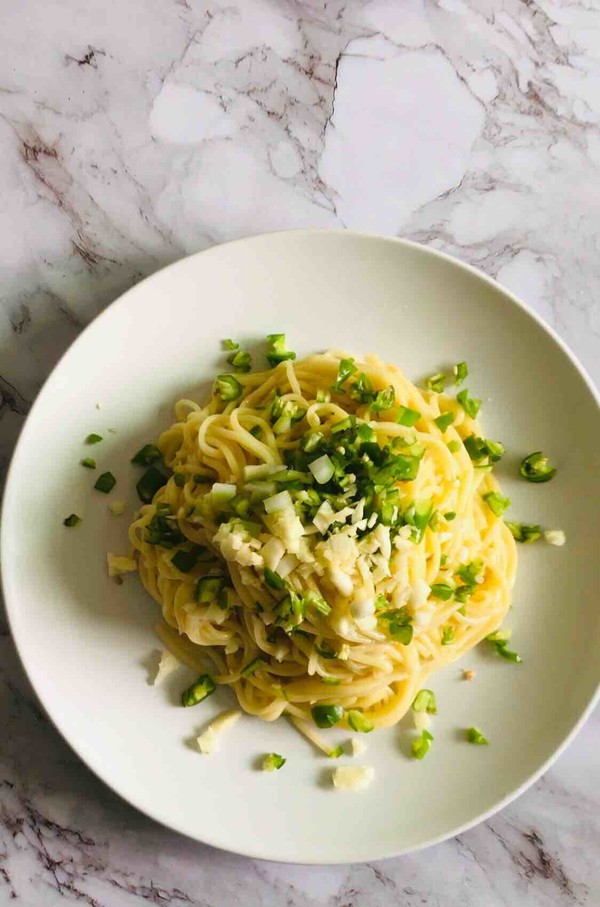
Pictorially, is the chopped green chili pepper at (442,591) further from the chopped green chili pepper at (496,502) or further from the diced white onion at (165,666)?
the diced white onion at (165,666)

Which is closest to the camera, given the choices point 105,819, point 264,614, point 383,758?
point 264,614

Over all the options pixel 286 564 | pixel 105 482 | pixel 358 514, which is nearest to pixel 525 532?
pixel 358 514

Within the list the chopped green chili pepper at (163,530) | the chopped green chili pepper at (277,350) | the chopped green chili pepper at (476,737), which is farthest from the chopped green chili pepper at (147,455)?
the chopped green chili pepper at (476,737)

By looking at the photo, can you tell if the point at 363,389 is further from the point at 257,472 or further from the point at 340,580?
the point at 340,580

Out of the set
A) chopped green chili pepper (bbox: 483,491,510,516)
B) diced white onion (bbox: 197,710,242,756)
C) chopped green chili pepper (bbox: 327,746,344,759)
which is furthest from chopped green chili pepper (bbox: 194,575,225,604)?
chopped green chili pepper (bbox: 483,491,510,516)

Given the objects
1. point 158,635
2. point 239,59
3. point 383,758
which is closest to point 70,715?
point 158,635

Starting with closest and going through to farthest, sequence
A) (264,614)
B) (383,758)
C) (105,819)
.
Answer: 1. (264,614)
2. (383,758)
3. (105,819)

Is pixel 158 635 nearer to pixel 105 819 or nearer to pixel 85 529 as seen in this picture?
pixel 85 529
